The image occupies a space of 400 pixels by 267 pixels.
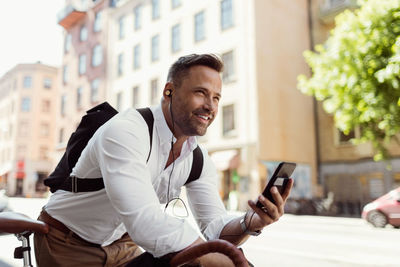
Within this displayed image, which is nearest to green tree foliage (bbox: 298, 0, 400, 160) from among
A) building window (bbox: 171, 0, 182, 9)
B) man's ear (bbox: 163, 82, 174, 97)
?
man's ear (bbox: 163, 82, 174, 97)

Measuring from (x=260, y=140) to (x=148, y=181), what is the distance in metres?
18.6

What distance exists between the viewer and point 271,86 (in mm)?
21047

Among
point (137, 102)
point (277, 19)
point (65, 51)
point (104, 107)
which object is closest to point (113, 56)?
point (137, 102)

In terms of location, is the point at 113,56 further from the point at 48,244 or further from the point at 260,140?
the point at 48,244

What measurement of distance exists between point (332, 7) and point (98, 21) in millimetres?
20258

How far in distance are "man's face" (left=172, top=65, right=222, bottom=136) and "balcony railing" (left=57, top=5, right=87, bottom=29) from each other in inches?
1419

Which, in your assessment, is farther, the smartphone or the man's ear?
the man's ear

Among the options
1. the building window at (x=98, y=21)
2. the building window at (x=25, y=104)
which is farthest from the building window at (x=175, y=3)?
the building window at (x=25, y=104)

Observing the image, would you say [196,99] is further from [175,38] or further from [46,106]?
[46,106]

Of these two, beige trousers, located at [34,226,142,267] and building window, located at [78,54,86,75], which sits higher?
building window, located at [78,54,86,75]

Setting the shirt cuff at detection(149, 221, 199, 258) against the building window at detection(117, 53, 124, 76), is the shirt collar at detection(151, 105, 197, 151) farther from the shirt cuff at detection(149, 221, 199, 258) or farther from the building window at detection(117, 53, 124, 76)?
the building window at detection(117, 53, 124, 76)

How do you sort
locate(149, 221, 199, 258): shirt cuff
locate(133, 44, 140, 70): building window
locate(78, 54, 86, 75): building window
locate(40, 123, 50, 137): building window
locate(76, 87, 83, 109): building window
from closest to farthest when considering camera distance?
1. locate(149, 221, 199, 258): shirt cuff
2. locate(133, 44, 140, 70): building window
3. locate(76, 87, 83, 109): building window
4. locate(78, 54, 86, 75): building window
5. locate(40, 123, 50, 137): building window

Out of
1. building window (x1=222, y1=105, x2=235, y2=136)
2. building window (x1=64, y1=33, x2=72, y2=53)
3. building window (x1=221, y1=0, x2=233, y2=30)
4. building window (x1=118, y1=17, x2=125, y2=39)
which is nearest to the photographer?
building window (x1=222, y1=105, x2=235, y2=136)

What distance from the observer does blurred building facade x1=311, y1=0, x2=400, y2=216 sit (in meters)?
19.5
